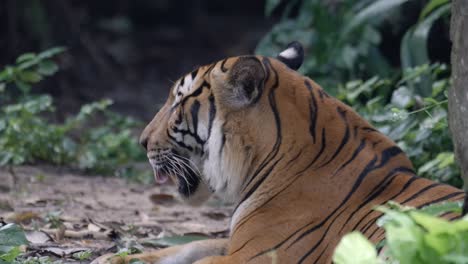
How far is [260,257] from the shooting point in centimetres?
373

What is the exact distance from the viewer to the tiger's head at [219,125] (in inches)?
158

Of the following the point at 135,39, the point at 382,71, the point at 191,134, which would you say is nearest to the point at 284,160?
the point at 191,134

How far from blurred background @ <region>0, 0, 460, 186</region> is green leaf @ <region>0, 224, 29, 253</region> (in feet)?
5.44

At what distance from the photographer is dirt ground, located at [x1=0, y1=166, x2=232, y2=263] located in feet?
15.6

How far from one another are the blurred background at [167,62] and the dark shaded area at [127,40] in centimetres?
2

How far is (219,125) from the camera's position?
409 centimetres

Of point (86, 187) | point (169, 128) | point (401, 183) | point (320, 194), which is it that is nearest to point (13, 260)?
point (169, 128)

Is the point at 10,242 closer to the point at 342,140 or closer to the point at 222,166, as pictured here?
the point at 222,166

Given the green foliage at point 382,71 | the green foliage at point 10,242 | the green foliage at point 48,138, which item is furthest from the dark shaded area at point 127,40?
the green foliage at point 10,242

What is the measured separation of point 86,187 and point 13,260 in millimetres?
2857

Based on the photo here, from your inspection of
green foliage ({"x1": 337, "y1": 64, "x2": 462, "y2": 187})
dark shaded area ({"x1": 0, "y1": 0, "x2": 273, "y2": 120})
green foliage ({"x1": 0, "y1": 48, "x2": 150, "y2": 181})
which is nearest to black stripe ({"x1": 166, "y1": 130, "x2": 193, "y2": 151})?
green foliage ({"x1": 337, "y1": 64, "x2": 462, "y2": 187})

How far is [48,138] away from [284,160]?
3.59 meters

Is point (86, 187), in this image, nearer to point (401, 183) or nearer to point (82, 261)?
point (82, 261)

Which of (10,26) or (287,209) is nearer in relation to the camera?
(287,209)
